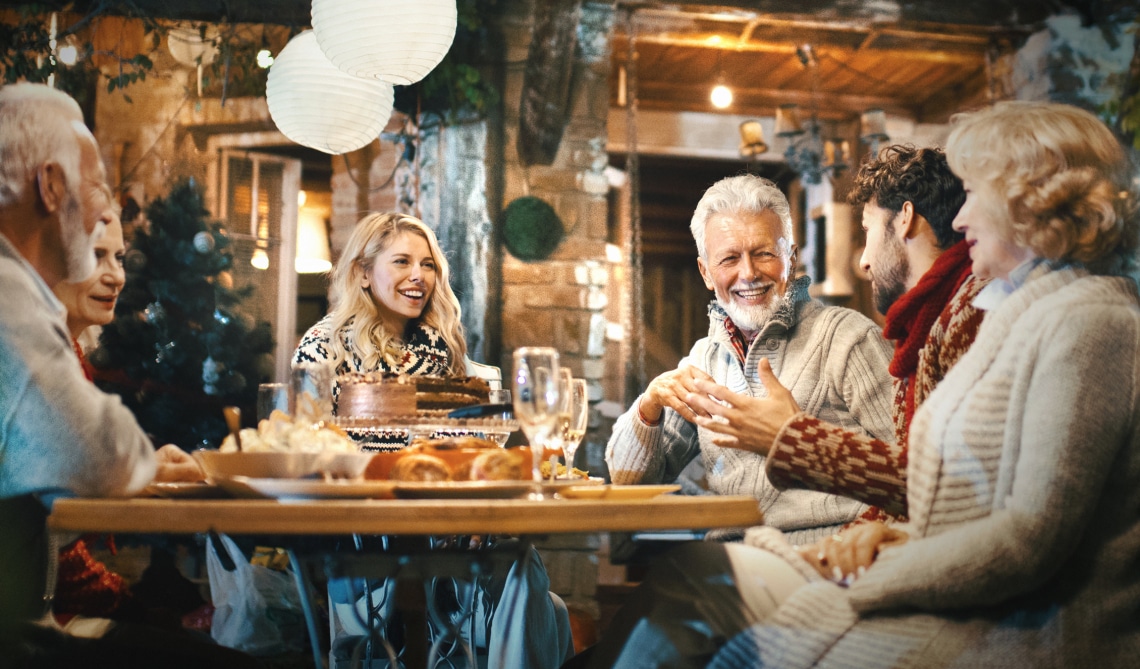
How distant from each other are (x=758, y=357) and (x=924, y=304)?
1.72ft

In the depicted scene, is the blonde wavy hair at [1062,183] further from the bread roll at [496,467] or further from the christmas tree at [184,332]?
the christmas tree at [184,332]

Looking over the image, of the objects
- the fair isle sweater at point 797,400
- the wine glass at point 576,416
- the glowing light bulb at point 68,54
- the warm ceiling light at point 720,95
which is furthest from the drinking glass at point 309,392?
the warm ceiling light at point 720,95

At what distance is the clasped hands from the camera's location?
163 centimetres

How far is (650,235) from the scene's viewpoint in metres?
4.31

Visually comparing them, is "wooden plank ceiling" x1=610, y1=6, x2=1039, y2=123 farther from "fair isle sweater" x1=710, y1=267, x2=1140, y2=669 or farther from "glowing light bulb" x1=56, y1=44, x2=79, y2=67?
"fair isle sweater" x1=710, y1=267, x2=1140, y2=669

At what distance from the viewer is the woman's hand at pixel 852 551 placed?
4.77 feet

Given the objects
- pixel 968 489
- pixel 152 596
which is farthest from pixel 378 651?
pixel 968 489

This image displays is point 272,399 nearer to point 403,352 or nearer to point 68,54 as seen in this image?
point 403,352

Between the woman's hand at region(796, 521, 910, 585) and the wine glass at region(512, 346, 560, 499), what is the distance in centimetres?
50

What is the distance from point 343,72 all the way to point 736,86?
10.1ft

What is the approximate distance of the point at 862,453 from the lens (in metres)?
1.55

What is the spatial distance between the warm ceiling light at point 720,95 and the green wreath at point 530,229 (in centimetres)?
173

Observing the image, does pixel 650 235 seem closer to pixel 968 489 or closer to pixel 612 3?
pixel 612 3

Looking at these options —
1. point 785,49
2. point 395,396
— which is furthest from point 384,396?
point 785,49
